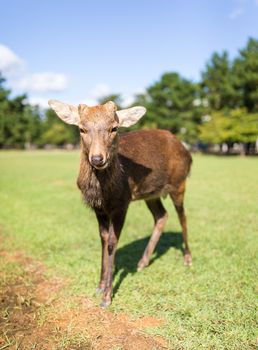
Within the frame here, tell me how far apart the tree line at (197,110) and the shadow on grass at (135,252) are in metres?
41.1

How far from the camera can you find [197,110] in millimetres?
60844

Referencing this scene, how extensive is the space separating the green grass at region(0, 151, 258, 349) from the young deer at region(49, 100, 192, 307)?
1.43 ft

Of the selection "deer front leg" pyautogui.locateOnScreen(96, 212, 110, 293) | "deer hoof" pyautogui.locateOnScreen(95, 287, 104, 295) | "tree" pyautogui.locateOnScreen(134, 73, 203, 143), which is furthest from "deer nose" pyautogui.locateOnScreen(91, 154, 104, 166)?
"tree" pyautogui.locateOnScreen(134, 73, 203, 143)

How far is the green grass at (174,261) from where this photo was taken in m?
3.67

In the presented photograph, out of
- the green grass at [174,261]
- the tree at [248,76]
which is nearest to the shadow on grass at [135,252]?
the green grass at [174,261]

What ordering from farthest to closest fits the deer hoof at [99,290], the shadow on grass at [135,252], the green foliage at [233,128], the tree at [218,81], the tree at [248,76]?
the tree at [218,81], the tree at [248,76], the green foliage at [233,128], the shadow on grass at [135,252], the deer hoof at [99,290]

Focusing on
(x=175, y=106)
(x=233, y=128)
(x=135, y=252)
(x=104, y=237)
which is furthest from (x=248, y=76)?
(x=104, y=237)

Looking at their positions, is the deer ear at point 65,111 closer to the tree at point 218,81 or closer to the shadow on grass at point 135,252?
the shadow on grass at point 135,252

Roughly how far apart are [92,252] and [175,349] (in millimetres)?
3079

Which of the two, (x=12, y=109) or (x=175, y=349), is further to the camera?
(x=12, y=109)

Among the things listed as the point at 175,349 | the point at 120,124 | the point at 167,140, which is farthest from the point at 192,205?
the point at 175,349

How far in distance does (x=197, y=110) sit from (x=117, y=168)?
5906 cm

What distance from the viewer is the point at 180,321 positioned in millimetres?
3705

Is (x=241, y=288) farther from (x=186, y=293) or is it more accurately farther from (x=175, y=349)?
(x=175, y=349)
